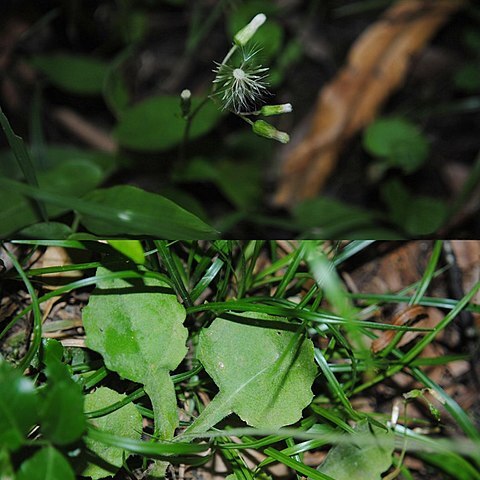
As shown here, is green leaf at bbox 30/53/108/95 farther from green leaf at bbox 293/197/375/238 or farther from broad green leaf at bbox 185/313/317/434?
broad green leaf at bbox 185/313/317/434

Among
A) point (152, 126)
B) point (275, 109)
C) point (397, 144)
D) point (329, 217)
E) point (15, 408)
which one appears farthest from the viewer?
point (397, 144)

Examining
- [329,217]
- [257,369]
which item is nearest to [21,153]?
[257,369]

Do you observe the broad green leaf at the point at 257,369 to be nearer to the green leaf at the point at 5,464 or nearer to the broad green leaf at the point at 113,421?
the broad green leaf at the point at 113,421

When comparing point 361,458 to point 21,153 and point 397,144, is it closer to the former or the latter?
point 21,153

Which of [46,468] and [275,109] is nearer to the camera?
[46,468]

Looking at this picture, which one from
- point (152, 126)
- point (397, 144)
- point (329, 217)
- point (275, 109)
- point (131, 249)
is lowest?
point (329, 217)

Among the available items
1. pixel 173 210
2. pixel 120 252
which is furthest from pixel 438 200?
pixel 120 252

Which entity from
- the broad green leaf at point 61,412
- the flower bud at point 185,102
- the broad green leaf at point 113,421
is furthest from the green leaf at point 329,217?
the broad green leaf at point 61,412

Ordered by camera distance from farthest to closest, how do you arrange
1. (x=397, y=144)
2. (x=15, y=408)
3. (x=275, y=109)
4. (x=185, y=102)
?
(x=397, y=144), (x=185, y=102), (x=275, y=109), (x=15, y=408)
